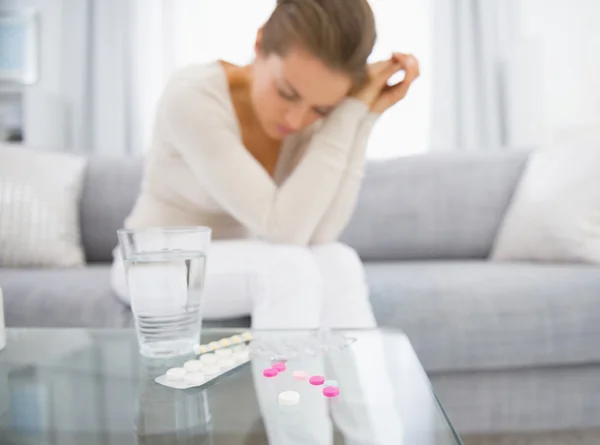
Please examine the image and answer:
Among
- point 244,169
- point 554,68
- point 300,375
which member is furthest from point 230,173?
point 554,68

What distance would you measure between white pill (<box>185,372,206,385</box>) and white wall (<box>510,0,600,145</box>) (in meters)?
2.09

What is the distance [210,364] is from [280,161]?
70 centimetres

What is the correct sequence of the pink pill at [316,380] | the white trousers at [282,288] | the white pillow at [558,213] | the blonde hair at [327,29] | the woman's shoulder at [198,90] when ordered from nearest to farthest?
1. the pink pill at [316,380]
2. the white trousers at [282,288]
3. the blonde hair at [327,29]
4. the woman's shoulder at [198,90]
5. the white pillow at [558,213]

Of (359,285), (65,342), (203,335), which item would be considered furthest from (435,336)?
(65,342)

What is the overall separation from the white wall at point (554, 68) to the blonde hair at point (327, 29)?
157 centimetres

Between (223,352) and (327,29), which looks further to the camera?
(327,29)

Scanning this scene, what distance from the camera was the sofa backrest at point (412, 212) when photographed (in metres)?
1.63

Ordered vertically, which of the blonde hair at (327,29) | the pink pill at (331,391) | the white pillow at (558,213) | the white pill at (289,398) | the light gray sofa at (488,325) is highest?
the blonde hair at (327,29)

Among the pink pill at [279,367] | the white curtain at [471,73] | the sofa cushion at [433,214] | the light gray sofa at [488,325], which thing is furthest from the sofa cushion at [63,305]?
the white curtain at [471,73]

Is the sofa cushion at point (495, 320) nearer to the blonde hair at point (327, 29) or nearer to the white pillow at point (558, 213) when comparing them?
the white pillow at point (558, 213)

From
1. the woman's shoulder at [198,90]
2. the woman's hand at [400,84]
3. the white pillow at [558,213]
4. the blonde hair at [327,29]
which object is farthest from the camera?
the white pillow at [558,213]

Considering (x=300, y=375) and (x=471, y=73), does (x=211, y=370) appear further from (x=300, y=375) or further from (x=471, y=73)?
(x=471, y=73)

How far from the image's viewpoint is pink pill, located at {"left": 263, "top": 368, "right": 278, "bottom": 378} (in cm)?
59

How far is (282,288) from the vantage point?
2.72 ft
